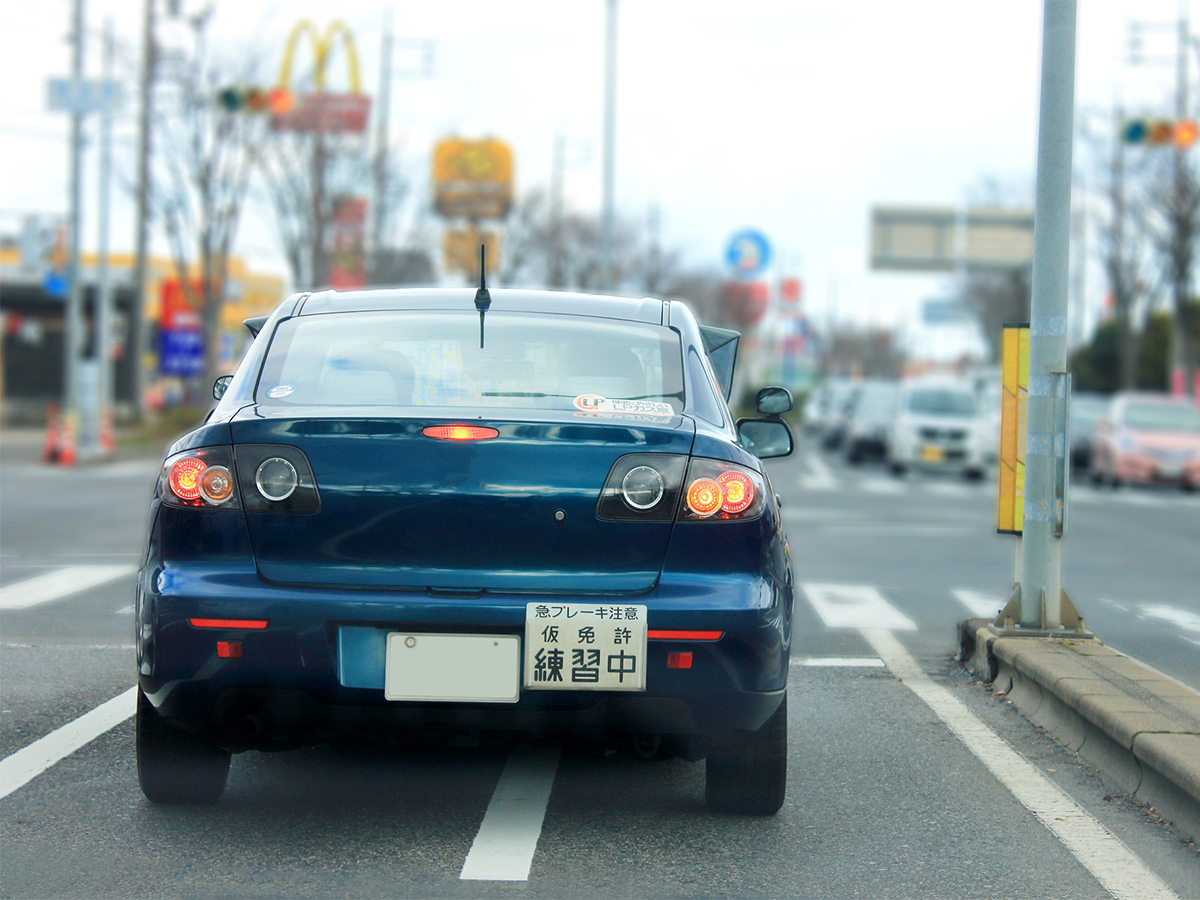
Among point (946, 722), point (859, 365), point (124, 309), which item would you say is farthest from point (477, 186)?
point (859, 365)

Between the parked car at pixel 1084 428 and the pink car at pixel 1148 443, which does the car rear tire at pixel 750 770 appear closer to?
the pink car at pixel 1148 443

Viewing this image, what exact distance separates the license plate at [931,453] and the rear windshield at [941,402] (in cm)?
89

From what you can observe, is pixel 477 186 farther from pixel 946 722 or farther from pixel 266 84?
pixel 946 722

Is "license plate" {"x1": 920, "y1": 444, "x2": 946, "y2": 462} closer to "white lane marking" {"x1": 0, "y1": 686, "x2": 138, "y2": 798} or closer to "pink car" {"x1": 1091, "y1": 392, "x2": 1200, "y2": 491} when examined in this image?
"pink car" {"x1": 1091, "y1": 392, "x2": 1200, "y2": 491}

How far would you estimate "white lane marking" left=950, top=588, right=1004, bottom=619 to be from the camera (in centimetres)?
905

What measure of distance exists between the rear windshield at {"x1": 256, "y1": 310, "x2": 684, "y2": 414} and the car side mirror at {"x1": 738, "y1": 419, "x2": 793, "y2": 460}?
85cm

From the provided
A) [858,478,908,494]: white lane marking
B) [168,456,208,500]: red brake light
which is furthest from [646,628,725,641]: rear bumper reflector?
[858,478,908,494]: white lane marking

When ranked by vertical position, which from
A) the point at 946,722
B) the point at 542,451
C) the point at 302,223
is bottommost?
the point at 946,722

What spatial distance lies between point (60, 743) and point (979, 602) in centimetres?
606

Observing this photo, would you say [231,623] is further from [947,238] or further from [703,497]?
[947,238]

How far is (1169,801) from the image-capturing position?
4566 millimetres

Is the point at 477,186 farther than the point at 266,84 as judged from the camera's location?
Yes

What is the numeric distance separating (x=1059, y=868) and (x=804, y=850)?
2.28 ft

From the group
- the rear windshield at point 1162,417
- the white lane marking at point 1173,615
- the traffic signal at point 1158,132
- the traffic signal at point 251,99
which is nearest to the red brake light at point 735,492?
the white lane marking at point 1173,615
